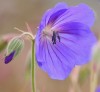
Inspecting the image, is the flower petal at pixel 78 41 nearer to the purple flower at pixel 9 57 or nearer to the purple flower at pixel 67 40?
the purple flower at pixel 67 40

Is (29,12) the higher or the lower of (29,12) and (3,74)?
the higher

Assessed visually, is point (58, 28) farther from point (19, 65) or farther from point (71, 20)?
point (19, 65)

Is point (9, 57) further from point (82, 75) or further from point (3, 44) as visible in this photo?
point (82, 75)

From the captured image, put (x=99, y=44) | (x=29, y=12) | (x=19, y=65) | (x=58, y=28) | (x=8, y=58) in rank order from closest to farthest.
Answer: (x=8, y=58) < (x=58, y=28) < (x=99, y=44) < (x=19, y=65) < (x=29, y=12)

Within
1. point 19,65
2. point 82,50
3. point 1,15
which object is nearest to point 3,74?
point 19,65

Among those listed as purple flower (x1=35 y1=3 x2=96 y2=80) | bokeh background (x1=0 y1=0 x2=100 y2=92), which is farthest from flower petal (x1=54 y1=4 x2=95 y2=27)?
bokeh background (x1=0 y1=0 x2=100 y2=92)

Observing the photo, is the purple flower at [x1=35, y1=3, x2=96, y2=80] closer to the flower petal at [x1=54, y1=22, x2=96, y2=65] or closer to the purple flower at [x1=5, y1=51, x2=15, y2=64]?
the flower petal at [x1=54, y1=22, x2=96, y2=65]

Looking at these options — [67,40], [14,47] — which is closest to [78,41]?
[67,40]

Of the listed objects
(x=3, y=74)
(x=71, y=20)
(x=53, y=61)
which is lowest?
(x=3, y=74)

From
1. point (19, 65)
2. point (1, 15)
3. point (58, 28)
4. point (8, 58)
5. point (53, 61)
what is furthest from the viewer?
point (1, 15)
